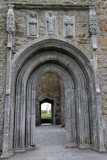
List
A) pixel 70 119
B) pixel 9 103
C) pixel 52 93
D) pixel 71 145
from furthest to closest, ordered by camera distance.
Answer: pixel 52 93 < pixel 70 119 < pixel 71 145 < pixel 9 103

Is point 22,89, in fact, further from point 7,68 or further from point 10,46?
point 10,46

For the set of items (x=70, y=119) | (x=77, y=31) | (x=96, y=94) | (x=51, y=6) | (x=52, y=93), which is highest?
(x=51, y=6)

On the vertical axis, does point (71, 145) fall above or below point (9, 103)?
below

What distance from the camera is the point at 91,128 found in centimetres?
481

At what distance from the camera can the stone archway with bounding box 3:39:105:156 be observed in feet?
15.2

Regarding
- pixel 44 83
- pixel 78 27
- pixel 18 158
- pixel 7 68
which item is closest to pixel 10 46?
pixel 7 68

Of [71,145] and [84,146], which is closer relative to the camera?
[84,146]

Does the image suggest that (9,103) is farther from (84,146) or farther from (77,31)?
(77,31)

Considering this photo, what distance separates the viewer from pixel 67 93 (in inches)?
208

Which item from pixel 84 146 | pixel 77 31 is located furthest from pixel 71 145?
pixel 77 31

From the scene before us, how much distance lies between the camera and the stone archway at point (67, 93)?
4.62 metres

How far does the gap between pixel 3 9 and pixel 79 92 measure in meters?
→ 3.22

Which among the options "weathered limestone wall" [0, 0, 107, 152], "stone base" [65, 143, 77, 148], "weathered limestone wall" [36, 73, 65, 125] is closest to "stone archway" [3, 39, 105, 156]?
"stone base" [65, 143, 77, 148]

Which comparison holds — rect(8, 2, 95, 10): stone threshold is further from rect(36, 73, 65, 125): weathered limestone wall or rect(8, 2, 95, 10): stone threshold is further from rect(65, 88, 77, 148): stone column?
rect(36, 73, 65, 125): weathered limestone wall
